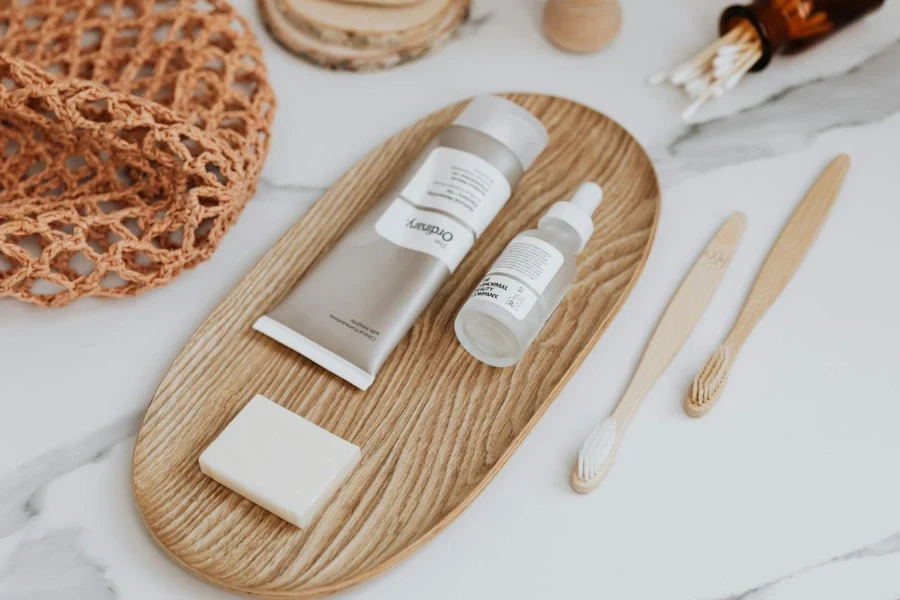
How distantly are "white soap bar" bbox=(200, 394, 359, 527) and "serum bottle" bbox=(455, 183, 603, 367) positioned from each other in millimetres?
125

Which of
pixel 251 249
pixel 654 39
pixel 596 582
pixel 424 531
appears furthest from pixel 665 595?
pixel 654 39

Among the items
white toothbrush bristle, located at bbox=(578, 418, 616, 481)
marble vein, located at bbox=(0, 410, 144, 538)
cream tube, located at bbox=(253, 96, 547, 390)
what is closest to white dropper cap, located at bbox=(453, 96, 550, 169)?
cream tube, located at bbox=(253, 96, 547, 390)

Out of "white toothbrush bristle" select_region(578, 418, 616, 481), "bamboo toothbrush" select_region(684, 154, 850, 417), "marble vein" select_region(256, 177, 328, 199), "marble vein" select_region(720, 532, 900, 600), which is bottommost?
"marble vein" select_region(720, 532, 900, 600)

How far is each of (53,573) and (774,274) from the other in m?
0.55

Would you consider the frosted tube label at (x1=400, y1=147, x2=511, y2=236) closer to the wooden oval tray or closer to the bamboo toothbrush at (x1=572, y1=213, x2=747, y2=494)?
the wooden oval tray

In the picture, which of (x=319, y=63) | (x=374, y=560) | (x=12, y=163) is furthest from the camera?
(x=319, y=63)

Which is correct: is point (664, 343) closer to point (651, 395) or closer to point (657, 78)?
point (651, 395)

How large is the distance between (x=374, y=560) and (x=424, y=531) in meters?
0.04

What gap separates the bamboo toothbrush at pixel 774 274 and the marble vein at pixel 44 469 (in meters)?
0.39

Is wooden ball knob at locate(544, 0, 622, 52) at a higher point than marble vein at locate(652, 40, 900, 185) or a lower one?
higher

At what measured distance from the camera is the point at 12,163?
Result: 26.6 inches

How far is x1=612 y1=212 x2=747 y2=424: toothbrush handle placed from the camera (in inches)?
Answer: 24.2

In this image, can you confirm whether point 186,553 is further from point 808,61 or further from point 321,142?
point 808,61

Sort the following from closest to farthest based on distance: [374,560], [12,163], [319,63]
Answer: [374,560] → [12,163] → [319,63]
